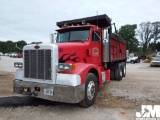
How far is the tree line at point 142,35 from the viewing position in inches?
A: 2859

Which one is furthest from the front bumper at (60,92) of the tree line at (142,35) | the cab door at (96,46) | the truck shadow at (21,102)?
the tree line at (142,35)

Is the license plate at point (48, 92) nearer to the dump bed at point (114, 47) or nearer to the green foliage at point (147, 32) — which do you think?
the dump bed at point (114, 47)

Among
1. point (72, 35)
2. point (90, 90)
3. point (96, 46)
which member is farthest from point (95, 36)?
point (90, 90)

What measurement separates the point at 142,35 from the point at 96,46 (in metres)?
71.3

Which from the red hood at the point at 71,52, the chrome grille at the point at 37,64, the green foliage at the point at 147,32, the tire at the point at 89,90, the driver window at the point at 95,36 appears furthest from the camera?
the green foliage at the point at 147,32

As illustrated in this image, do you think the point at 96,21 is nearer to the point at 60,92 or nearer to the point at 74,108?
the point at 74,108

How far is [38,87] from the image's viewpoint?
5383 mm

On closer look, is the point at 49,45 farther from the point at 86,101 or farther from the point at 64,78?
the point at 86,101

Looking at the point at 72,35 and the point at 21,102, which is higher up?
the point at 72,35

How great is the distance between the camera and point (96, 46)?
7.08 meters

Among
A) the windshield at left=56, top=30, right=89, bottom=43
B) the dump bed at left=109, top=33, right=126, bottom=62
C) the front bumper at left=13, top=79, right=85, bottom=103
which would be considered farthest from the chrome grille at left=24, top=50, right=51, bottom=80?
the dump bed at left=109, top=33, right=126, bottom=62

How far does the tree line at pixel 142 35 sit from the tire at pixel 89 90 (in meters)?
67.5

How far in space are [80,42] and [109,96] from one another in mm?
2297

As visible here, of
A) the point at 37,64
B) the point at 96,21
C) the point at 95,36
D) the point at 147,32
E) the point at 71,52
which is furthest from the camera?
the point at 147,32
